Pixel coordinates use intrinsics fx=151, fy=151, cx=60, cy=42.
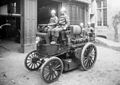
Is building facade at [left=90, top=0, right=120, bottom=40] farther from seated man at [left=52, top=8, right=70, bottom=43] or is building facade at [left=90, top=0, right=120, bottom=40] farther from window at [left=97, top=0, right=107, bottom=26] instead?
seated man at [left=52, top=8, right=70, bottom=43]

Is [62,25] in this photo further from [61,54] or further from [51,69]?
[51,69]

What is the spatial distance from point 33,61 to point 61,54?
3.14 ft

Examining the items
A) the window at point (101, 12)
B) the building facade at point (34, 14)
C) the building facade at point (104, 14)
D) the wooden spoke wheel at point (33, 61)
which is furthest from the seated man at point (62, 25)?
the window at point (101, 12)

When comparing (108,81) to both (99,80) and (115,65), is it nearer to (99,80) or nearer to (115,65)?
(99,80)

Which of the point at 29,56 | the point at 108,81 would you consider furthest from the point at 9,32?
the point at 108,81

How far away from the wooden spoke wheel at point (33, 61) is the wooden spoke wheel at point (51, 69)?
2.91 feet

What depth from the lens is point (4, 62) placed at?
6.11 m

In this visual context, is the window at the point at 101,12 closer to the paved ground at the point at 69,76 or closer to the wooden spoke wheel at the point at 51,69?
the paved ground at the point at 69,76

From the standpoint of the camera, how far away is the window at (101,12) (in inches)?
542

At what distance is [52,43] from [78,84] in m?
1.39

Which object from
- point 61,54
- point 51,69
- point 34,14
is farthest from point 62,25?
point 34,14

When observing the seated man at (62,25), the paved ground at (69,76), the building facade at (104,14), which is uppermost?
the building facade at (104,14)

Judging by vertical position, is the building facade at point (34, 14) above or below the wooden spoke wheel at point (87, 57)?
above

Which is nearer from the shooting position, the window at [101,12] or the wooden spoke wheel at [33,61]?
the wooden spoke wheel at [33,61]
